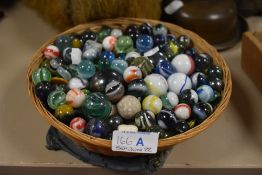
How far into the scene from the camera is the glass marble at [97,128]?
0.77 metres

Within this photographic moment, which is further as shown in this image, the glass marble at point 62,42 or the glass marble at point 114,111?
the glass marble at point 62,42

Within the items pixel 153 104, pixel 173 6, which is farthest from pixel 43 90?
pixel 173 6

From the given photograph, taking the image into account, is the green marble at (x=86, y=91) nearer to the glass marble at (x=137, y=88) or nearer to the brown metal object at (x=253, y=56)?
the glass marble at (x=137, y=88)

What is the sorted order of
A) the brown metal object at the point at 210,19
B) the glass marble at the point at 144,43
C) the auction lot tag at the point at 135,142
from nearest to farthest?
the auction lot tag at the point at 135,142 → the glass marble at the point at 144,43 → the brown metal object at the point at 210,19

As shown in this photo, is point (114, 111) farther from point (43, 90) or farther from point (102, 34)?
point (102, 34)

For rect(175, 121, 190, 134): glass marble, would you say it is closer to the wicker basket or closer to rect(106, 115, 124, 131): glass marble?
the wicker basket

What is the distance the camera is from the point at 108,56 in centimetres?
93

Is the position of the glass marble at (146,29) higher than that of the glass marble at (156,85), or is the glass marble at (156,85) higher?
the glass marble at (146,29)

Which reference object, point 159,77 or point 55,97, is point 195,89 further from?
point 55,97

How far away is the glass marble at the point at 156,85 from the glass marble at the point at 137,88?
2 centimetres

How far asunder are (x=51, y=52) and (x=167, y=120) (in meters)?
0.35

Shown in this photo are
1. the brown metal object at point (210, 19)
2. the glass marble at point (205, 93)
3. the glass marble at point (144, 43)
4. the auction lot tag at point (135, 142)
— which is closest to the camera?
the auction lot tag at point (135, 142)

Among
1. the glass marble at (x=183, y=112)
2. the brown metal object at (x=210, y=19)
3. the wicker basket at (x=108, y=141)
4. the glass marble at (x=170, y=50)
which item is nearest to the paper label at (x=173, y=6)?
the brown metal object at (x=210, y=19)

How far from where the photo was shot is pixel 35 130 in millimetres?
989
